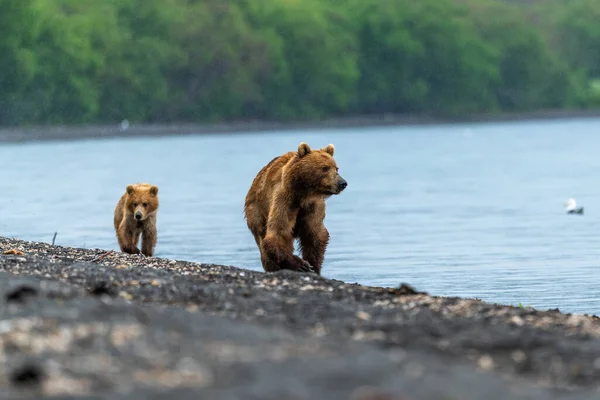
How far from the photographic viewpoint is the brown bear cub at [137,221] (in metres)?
16.1

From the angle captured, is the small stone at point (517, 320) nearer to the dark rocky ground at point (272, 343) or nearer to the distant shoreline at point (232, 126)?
the dark rocky ground at point (272, 343)

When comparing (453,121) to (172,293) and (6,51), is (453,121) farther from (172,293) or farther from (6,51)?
(172,293)

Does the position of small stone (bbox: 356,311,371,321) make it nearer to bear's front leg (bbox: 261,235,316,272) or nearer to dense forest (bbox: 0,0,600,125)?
bear's front leg (bbox: 261,235,316,272)

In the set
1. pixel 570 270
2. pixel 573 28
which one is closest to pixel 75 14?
pixel 573 28

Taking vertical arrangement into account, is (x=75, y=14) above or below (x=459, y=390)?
above

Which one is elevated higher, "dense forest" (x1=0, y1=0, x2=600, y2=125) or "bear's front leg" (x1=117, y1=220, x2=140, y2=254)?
"dense forest" (x1=0, y1=0, x2=600, y2=125)

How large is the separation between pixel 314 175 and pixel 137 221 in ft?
13.2

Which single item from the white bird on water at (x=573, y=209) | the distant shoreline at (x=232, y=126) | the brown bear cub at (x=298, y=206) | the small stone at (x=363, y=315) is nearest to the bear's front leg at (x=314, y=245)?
the brown bear cub at (x=298, y=206)

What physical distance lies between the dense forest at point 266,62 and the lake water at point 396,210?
16631 mm

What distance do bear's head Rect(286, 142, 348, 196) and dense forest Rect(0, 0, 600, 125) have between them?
77801mm

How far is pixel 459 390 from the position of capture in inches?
258

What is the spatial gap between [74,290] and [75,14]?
10145 cm

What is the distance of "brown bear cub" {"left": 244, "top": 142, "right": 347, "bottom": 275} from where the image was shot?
41.6 ft

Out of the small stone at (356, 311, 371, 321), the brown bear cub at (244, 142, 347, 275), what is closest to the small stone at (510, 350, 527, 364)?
the small stone at (356, 311, 371, 321)
